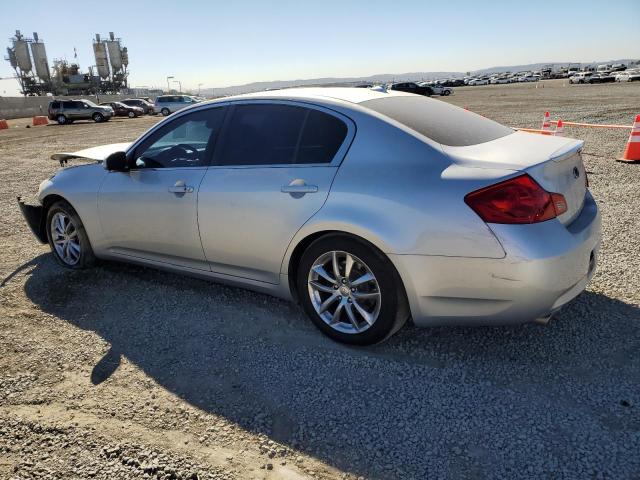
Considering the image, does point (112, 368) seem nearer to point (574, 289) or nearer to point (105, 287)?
point (105, 287)

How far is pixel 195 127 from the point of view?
384 centimetres

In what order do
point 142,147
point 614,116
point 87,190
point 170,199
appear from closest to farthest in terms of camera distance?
point 170,199 < point 142,147 < point 87,190 < point 614,116

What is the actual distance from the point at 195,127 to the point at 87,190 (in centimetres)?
130

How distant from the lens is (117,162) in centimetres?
397

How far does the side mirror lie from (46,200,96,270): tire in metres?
0.89

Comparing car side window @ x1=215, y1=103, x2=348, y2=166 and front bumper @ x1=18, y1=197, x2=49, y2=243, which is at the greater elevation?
car side window @ x1=215, y1=103, x2=348, y2=166

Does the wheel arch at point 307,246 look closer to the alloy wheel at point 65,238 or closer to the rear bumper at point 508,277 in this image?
the rear bumper at point 508,277

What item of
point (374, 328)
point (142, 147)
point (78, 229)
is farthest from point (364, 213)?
point (78, 229)

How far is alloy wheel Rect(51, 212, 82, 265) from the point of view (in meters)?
4.64

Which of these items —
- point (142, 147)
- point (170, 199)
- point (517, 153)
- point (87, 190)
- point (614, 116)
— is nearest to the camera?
point (517, 153)

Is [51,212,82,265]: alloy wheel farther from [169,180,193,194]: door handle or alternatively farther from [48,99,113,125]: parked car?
[48,99,113,125]: parked car

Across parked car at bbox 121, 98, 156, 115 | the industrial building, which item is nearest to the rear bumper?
parked car at bbox 121, 98, 156, 115

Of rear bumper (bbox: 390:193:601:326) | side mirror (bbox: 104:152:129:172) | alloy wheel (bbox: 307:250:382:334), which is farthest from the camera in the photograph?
side mirror (bbox: 104:152:129:172)

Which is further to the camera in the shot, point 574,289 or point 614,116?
point 614,116
